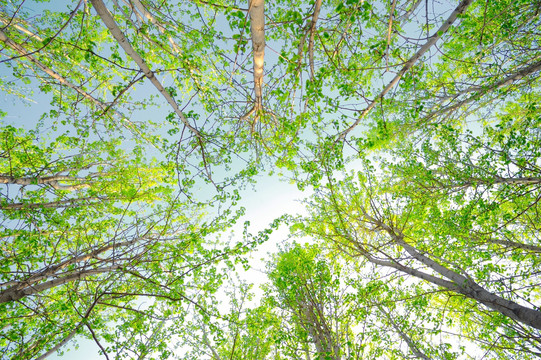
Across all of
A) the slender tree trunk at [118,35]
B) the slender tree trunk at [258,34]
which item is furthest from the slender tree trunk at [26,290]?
the slender tree trunk at [258,34]

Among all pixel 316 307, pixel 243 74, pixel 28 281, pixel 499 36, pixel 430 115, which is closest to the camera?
pixel 28 281

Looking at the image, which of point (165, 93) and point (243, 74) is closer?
point (165, 93)

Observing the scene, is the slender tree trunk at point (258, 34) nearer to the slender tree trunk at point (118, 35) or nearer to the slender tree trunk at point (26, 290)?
the slender tree trunk at point (118, 35)

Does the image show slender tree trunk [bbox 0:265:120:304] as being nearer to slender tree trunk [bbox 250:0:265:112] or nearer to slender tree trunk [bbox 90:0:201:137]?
slender tree trunk [bbox 90:0:201:137]

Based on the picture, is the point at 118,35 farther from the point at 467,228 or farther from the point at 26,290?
Result: the point at 467,228

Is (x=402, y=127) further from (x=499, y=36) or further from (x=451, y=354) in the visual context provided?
(x=451, y=354)

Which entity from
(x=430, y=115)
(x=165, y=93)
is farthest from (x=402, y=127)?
(x=165, y=93)

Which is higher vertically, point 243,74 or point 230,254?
point 243,74

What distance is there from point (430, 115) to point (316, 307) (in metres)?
5.58

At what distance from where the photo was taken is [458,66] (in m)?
6.70

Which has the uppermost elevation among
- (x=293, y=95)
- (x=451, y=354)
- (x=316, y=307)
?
(x=293, y=95)

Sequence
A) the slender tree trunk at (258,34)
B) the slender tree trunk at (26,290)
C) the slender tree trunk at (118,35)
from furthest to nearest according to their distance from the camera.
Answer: the slender tree trunk at (26,290) → the slender tree trunk at (258,34) → the slender tree trunk at (118,35)

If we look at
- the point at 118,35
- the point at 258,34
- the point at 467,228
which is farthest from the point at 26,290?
the point at 467,228

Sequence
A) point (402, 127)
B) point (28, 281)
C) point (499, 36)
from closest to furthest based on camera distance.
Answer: point (28, 281), point (499, 36), point (402, 127)
